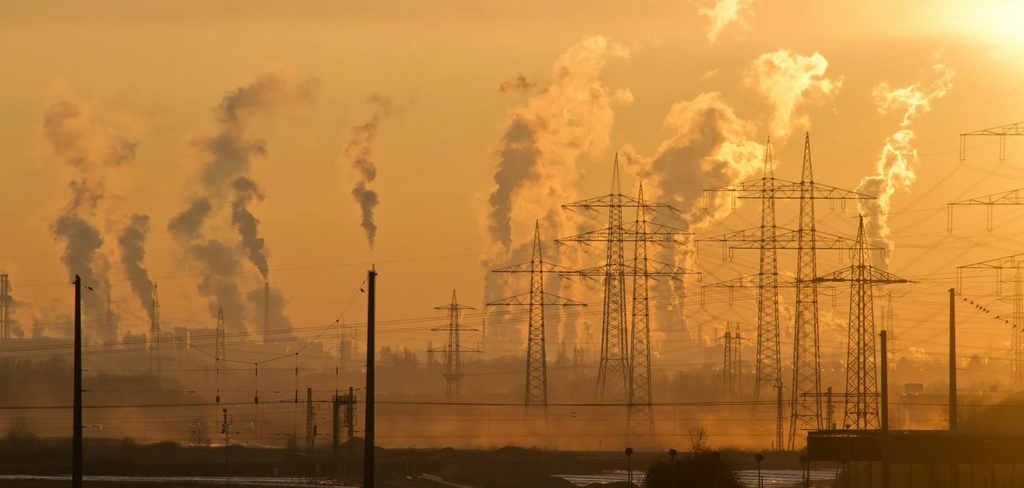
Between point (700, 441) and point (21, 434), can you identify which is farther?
point (21, 434)

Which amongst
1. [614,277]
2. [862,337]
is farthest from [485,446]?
[862,337]

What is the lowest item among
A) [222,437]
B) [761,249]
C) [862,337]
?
[222,437]

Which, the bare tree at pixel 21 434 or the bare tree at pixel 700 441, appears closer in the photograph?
the bare tree at pixel 700 441

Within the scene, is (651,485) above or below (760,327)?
below

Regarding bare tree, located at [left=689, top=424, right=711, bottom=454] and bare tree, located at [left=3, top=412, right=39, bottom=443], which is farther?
bare tree, located at [left=3, top=412, right=39, bottom=443]

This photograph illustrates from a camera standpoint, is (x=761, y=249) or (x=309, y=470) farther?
(x=761, y=249)

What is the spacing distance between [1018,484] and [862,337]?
14563 mm

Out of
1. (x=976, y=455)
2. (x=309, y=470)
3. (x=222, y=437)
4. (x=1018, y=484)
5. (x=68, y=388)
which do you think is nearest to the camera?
(x=976, y=455)

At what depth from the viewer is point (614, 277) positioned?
104m

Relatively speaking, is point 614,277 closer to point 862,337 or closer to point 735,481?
point 862,337

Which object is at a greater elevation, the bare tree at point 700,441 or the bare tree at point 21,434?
the bare tree at point 700,441

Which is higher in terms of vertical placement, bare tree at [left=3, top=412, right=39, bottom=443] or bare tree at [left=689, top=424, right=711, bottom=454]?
bare tree at [left=689, top=424, right=711, bottom=454]

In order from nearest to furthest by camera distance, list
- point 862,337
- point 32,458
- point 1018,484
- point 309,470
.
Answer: point 1018,484, point 862,337, point 309,470, point 32,458

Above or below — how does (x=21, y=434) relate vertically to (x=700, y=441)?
below
